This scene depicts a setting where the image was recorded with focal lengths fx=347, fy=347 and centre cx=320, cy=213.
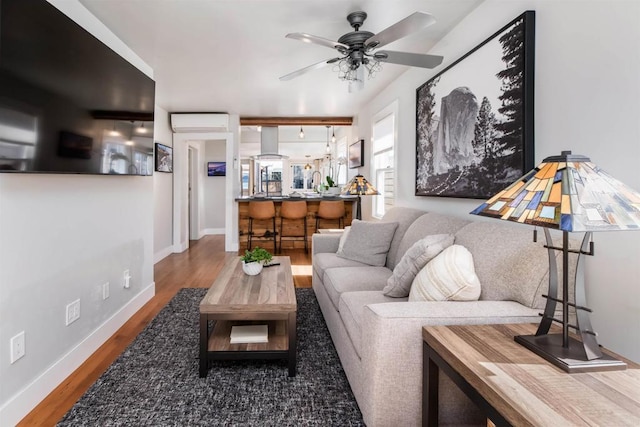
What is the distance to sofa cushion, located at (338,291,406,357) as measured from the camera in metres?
1.73

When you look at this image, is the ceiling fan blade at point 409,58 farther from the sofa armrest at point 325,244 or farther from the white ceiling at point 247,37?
the sofa armrest at point 325,244

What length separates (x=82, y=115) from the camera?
2125 millimetres

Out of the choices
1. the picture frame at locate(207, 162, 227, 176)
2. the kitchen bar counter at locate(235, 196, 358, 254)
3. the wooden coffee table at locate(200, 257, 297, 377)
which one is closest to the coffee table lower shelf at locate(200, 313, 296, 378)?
the wooden coffee table at locate(200, 257, 297, 377)

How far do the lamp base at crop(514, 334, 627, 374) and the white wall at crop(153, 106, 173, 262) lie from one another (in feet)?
17.1

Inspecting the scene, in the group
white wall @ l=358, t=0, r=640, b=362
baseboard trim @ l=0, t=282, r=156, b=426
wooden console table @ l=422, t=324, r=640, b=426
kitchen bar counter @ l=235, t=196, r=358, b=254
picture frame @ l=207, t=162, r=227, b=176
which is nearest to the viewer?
wooden console table @ l=422, t=324, r=640, b=426

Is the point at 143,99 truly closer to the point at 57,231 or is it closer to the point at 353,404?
the point at 57,231

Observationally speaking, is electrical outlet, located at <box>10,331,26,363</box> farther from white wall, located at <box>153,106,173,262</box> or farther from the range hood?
the range hood

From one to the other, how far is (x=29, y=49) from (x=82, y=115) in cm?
48

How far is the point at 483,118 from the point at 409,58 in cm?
66

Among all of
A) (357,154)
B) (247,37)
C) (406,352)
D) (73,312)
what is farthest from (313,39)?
(357,154)

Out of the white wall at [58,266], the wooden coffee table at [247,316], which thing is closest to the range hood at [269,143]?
the white wall at [58,266]

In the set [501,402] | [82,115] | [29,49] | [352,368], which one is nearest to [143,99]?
[82,115]

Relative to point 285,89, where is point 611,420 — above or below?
below

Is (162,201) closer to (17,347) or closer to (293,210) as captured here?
(293,210)
